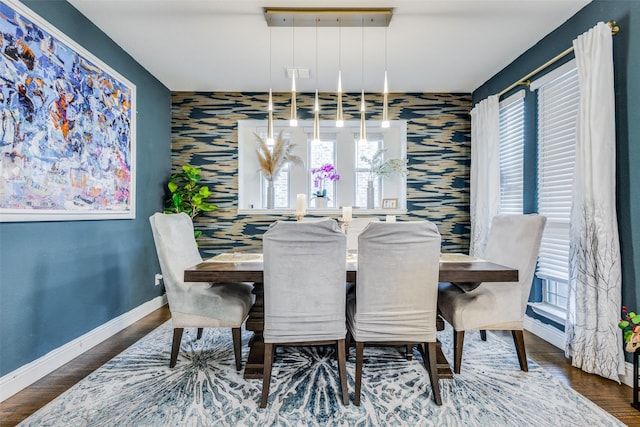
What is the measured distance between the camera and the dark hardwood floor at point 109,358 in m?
1.74

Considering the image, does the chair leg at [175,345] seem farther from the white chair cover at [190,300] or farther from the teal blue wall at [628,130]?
the teal blue wall at [628,130]

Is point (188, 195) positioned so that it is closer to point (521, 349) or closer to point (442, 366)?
point (442, 366)

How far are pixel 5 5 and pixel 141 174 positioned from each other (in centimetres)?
176

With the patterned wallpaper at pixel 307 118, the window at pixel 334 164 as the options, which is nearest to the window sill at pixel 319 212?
the patterned wallpaper at pixel 307 118

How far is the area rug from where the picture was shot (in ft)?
5.50

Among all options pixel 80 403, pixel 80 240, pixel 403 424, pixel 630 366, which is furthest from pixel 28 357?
pixel 630 366

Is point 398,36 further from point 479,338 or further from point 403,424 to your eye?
point 403,424

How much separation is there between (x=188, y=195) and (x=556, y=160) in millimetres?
3815

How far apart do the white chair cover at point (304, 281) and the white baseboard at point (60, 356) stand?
61.6 inches

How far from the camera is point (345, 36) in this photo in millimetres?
2768

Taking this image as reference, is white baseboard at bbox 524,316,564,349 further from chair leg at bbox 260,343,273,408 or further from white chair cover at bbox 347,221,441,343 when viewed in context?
chair leg at bbox 260,343,273,408

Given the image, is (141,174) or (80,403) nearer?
(80,403)

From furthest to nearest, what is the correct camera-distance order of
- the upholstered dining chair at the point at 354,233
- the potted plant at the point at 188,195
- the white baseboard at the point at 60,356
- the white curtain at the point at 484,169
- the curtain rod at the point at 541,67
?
the potted plant at the point at 188,195
the white curtain at the point at 484,169
the upholstered dining chair at the point at 354,233
the curtain rod at the point at 541,67
the white baseboard at the point at 60,356

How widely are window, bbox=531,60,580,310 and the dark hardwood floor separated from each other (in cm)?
56
